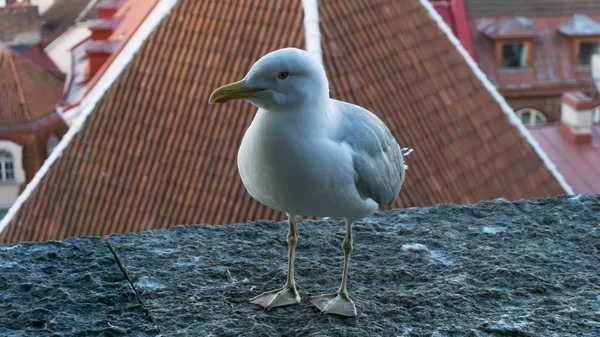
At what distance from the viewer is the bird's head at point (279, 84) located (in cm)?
175

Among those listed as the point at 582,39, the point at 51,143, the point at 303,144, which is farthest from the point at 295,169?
the point at 51,143

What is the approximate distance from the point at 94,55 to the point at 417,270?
971cm

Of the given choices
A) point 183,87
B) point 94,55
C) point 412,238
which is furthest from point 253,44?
point 412,238

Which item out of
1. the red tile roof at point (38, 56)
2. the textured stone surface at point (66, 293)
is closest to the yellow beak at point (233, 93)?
the textured stone surface at point (66, 293)

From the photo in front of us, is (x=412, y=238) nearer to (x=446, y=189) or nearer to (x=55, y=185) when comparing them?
(x=446, y=189)

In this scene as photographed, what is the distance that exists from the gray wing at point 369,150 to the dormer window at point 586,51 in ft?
49.0

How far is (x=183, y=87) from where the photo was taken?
7914mm

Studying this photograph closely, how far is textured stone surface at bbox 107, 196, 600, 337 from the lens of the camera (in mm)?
1928

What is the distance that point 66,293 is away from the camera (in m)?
2.00

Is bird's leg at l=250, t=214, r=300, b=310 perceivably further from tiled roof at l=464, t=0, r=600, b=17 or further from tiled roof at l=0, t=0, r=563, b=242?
tiled roof at l=464, t=0, r=600, b=17

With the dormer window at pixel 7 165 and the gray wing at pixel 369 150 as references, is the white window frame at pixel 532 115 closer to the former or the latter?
the dormer window at pixel 7 165

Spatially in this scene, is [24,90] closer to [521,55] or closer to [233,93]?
[521,55]

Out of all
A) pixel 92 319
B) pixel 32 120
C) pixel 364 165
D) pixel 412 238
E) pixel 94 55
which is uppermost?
pixel 364 165

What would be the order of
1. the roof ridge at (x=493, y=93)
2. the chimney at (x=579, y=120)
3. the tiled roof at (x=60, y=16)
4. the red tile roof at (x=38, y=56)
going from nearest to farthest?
the roof ridge at (x=493, y=93)
the chimney at (x=579, y=120)
the red tile roof at (x=38, y=56)
the tiled roof at (x=60, y=16)
